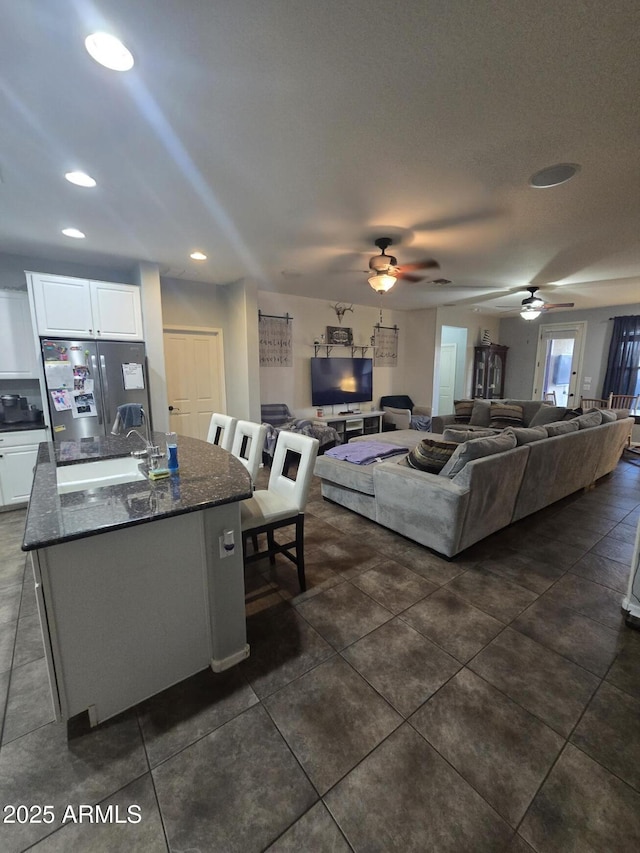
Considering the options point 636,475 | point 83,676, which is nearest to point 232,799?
point 83,676

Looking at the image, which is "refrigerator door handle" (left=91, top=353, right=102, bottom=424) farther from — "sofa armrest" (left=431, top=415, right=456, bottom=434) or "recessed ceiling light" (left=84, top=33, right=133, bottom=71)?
"sofa armrest" (left=431, top=415, right=456, bottom=434)

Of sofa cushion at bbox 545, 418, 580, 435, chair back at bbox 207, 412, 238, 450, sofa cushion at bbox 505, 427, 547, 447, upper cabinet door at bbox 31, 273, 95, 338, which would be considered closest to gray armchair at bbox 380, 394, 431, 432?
sofa cushion at bbox 545, 418, 580, 435

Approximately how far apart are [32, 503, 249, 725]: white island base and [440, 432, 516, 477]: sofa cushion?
1776 millimetres

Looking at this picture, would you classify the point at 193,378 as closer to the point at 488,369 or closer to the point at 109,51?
the point at 109,51

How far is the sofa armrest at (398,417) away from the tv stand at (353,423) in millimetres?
124

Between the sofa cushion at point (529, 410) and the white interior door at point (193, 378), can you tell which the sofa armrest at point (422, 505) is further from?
the sofa cushion at point (529, 410)

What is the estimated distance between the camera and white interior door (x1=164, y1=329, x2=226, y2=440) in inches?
195

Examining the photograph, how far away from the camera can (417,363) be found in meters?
7.51

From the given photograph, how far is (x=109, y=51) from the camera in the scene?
136 cm

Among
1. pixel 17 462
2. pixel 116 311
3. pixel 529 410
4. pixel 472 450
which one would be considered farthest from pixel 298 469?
pixel 529 410

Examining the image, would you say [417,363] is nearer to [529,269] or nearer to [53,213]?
[529,269]

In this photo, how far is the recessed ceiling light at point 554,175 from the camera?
6.99 ft

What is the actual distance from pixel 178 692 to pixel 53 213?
348 centimetres

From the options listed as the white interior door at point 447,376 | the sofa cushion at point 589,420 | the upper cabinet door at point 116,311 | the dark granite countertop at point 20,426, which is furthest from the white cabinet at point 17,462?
the white interior door at point 447,376
